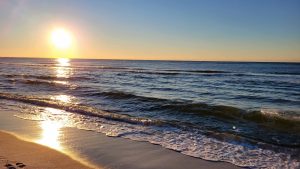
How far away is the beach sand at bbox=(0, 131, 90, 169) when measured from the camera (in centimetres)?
569

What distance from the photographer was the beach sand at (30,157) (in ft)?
18.7

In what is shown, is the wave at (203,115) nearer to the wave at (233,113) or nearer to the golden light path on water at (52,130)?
the wave at (233,113)

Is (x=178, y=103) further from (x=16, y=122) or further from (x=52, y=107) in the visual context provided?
(x=16, y=122)

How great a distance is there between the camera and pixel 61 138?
26.8ft

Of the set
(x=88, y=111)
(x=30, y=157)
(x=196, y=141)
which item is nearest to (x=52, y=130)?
(x=30, y=157)

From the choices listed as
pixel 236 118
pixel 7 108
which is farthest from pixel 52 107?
pixel 236 118

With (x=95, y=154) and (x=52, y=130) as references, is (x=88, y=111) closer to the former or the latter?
(x=52, y=130)

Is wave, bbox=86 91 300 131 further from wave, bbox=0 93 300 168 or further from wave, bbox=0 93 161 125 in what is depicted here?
wave, bbox=0 93 300 168

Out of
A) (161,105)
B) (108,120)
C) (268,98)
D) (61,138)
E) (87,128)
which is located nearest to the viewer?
(61,138)

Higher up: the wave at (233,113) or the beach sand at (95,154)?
the beach sand at (95,154)

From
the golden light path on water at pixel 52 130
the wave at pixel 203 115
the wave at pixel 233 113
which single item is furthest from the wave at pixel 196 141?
the wave at pixel 233 113

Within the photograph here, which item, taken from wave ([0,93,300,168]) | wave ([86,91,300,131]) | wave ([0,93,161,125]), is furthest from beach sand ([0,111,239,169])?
wave ([86,91,300,131])

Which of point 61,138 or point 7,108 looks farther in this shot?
point 7,108

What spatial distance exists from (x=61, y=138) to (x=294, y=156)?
5.50 metres
